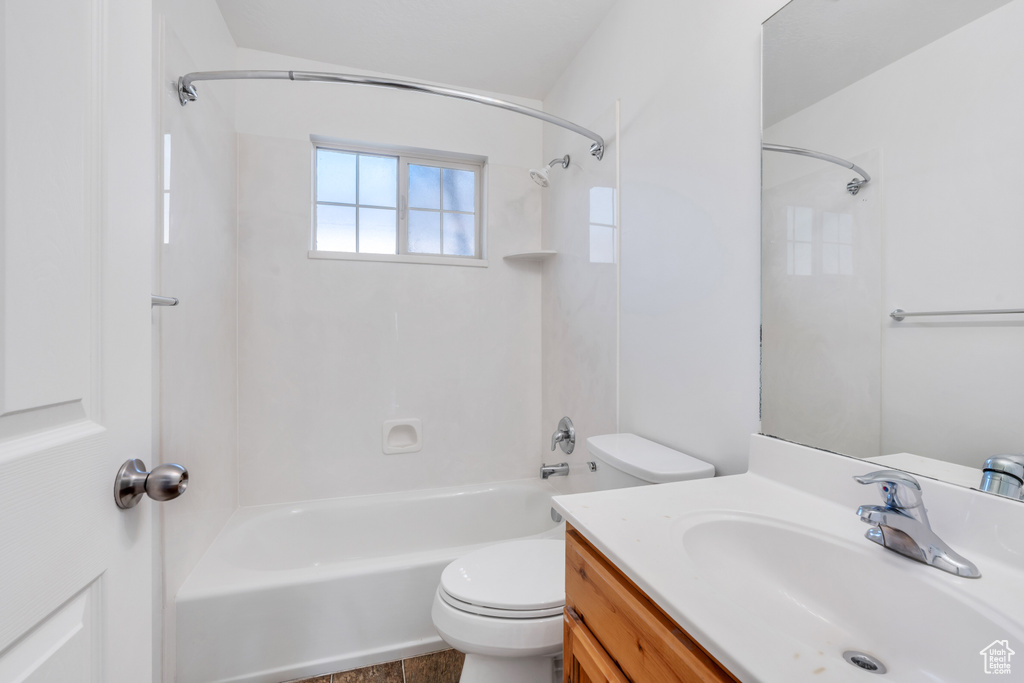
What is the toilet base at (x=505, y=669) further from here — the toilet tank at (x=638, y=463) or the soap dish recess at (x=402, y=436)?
the soap dish recess at (x=402, y=436)

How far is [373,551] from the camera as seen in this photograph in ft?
6.66

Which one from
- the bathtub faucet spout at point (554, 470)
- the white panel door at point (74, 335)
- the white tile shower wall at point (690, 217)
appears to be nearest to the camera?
the white panel door at point (74, 335)

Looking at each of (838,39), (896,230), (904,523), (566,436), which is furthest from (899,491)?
(566,436)

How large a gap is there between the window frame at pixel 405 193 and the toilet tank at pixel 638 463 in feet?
4.19

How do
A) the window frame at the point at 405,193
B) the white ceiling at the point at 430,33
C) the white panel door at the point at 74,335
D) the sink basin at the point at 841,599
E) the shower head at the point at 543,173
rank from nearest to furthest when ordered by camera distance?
the white panel door at the point at 74,335
the sink basin at the point at 841,599
the white ceiling at the point at 430,33
the shower head at the point at 543,173
the window frame at the point at 405,193

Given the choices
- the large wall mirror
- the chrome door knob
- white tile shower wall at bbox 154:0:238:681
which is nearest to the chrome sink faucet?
the large wall mirror

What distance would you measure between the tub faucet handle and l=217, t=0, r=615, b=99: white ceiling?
1.68 meters

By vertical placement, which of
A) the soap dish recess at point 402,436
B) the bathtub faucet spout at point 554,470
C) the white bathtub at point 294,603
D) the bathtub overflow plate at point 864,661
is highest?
the bathtub overflow plate at point 864,661

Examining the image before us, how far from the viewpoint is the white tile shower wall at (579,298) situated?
1.73 m

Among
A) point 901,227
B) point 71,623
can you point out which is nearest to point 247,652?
point 71,623

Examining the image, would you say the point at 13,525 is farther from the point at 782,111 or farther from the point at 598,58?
the point at 598,58

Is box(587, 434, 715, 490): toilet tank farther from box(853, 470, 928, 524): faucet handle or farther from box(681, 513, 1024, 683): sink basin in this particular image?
box(853, 470, 928, 524): faucet handle

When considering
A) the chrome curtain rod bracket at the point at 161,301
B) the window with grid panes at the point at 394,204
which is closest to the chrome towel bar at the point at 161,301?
the chrome curtain rod bracket at the point at 161,301

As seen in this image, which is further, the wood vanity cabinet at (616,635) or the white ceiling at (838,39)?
the white ceiling at (838,39)
